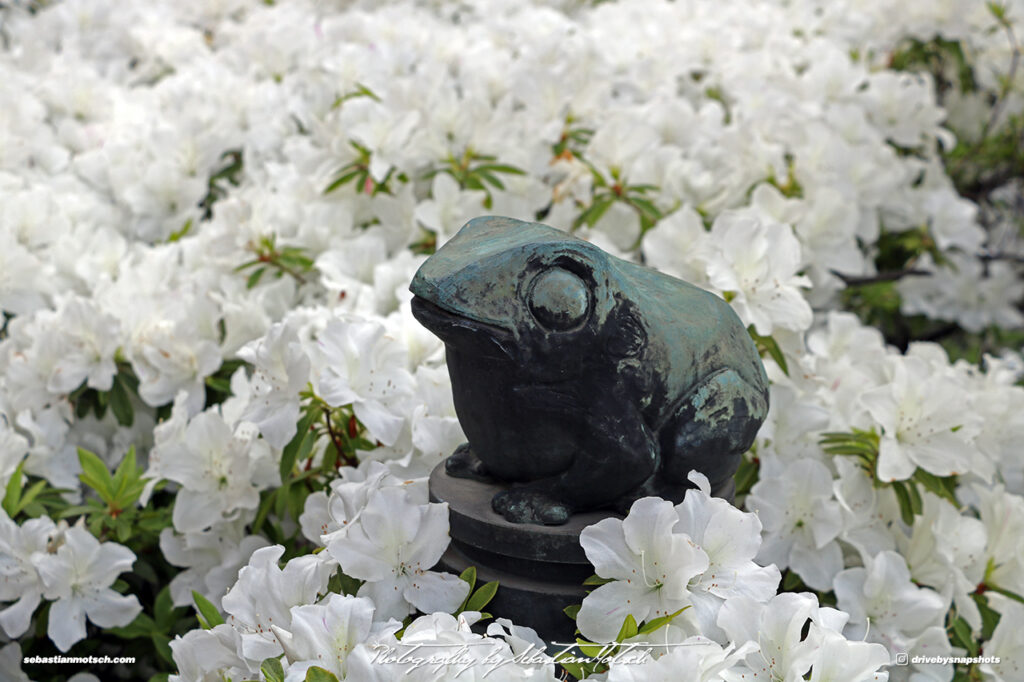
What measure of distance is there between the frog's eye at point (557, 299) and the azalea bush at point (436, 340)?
30cm

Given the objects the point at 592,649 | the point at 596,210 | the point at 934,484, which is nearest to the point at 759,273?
the point at 934,484

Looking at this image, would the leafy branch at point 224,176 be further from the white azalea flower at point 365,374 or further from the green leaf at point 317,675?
the green leaf at point 317,675

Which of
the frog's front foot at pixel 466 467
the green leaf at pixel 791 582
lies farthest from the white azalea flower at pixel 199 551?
the green leaf at pixel 791 582

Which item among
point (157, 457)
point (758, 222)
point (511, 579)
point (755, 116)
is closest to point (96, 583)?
point (157, 457)

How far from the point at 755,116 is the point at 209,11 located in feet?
10.5

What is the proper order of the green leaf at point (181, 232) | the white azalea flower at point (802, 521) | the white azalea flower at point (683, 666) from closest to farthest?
the white azalea flower at point (683, 666) < the white azalea flower at point (802, 521) < the green leaf at point (181, 232)

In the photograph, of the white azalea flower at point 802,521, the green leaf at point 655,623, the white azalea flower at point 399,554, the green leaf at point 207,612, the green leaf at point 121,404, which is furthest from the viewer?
the green leaf at point 121,404

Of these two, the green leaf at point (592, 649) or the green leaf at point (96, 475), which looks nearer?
the green leaf at point (592, 649)

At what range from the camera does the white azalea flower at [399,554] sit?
4.59ft

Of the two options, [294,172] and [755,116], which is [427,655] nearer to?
[294,172]

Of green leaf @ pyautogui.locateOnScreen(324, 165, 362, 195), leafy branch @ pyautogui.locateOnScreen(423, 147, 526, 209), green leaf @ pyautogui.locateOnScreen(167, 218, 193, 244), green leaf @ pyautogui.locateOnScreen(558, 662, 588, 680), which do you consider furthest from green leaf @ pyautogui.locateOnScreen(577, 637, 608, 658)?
green leaf @ pyautogui.locateOnScreen(167, 218, 193, 244)

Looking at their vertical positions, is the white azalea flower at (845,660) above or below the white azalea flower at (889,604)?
above

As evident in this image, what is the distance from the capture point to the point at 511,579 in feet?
4.78

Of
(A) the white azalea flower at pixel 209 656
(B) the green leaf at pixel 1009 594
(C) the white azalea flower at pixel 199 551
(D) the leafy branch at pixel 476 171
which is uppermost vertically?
(D) the leafy branch at pixel 476 171
